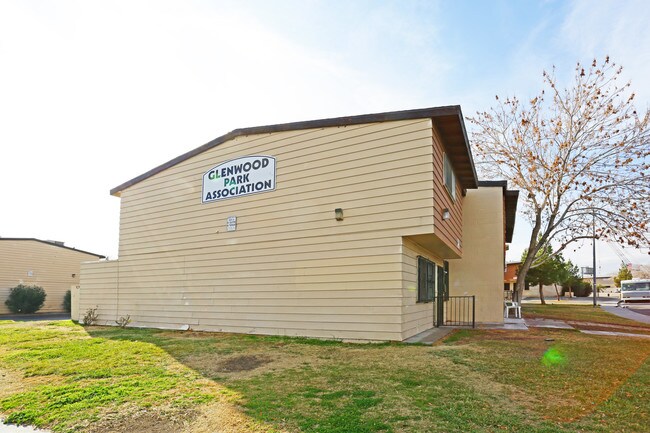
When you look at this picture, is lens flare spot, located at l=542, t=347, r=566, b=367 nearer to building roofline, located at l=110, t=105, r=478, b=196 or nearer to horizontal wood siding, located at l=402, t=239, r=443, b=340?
horizontal wood siding, located at l=402, t=239, r=443, b=340

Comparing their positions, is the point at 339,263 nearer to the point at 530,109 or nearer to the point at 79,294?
the point at 79,294

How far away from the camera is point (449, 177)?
1070 cm

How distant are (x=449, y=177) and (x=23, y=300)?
24896 millimetres

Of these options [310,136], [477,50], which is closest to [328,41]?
[310,136]

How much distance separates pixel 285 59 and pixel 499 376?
7234 millimetres

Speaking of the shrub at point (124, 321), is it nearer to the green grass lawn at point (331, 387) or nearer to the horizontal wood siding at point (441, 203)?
the green grass lawn at point (331, 387)

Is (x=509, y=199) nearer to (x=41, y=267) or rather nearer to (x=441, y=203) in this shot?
(x=441, y=203)

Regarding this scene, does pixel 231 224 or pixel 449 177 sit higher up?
pixel 449 177

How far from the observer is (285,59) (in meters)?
9.39

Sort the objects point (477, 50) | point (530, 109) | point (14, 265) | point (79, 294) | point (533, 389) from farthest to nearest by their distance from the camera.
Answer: point (14, 265) < point (530, 109) < point (79, 294) < point (477, 50) < point (533, 389)

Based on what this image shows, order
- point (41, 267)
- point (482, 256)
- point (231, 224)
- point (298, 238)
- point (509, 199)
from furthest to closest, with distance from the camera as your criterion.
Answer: point (41, 267), point (509, 199), point (482, 256), point (231, 224), point (298, 238)

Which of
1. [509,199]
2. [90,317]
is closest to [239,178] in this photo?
[90,317]

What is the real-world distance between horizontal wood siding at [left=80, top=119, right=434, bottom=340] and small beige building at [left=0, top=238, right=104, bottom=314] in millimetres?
17160

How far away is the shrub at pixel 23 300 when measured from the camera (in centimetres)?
2467
